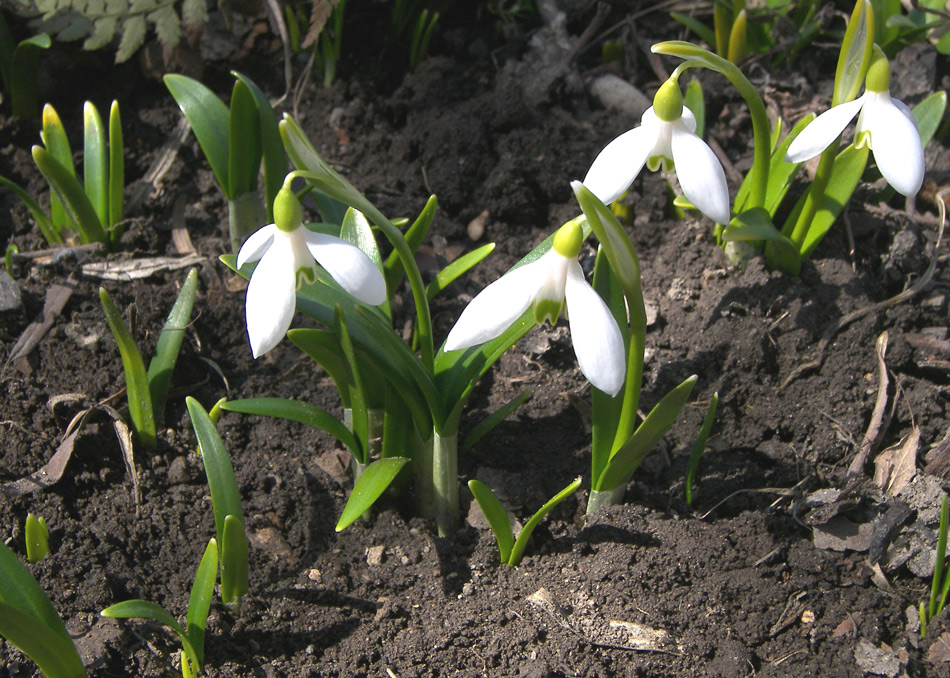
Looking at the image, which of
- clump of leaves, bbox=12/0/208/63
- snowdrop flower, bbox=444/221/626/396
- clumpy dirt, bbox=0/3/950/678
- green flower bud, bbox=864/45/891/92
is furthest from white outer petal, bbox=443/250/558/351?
clump of leaves, bbox=12/0/208/63

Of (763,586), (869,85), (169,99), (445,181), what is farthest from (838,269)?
(169,99)

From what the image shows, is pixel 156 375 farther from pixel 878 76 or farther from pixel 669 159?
pixel 878 76

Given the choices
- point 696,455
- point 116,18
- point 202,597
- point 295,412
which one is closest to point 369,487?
point 295,412

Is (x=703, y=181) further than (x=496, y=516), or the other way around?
(x=496, y=516)

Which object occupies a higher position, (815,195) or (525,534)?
(815,195)

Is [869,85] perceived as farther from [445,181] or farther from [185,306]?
[185,306]

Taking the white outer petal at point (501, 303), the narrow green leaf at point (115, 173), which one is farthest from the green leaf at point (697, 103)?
the narrow green leaf at point (115, 173)

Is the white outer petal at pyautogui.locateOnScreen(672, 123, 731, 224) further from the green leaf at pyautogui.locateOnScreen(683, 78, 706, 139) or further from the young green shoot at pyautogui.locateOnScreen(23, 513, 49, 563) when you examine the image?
the young green shoot at pyautogui.locateOnScreen(23, 513, 49, 563)

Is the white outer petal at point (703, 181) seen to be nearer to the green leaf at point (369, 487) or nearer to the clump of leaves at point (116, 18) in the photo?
the green leaf at point (369, 487)
